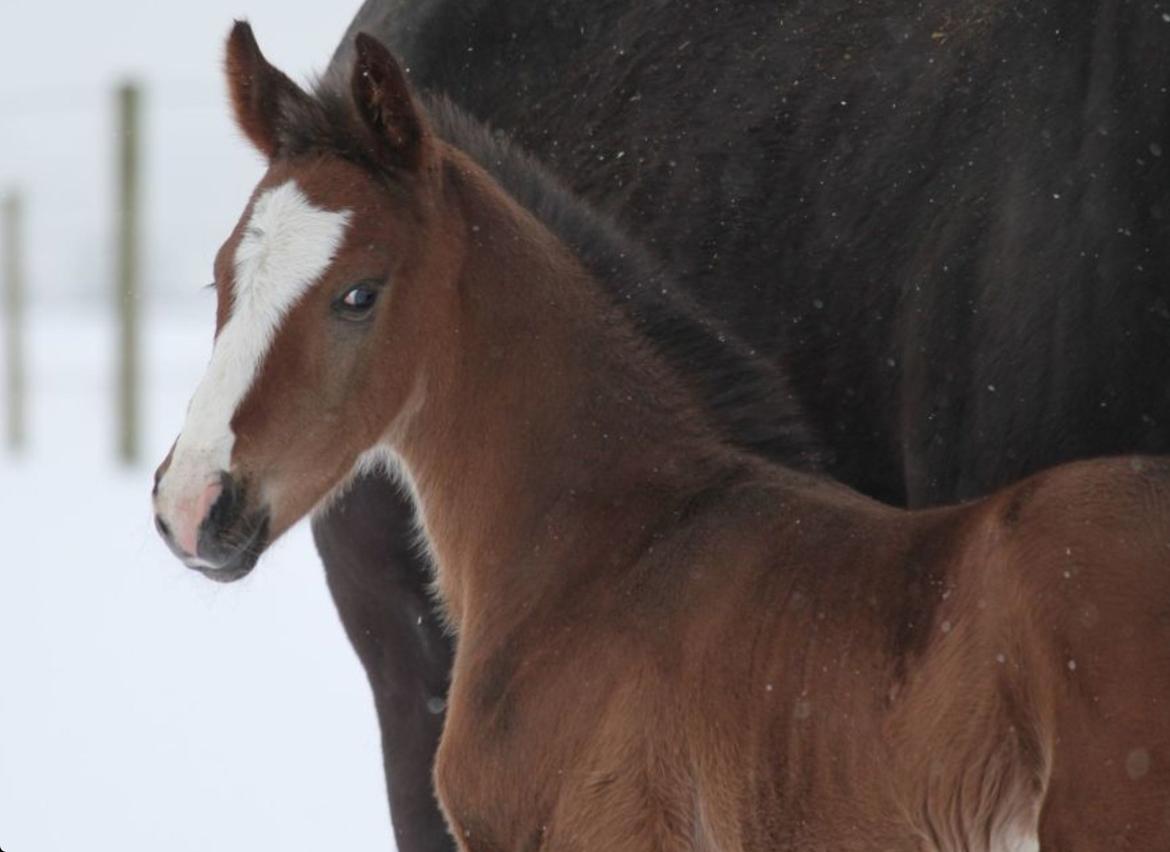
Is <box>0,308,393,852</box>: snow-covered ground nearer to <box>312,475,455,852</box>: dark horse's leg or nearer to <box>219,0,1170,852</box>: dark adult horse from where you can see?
<box>312,475,455,852</box>: dark horse's leg

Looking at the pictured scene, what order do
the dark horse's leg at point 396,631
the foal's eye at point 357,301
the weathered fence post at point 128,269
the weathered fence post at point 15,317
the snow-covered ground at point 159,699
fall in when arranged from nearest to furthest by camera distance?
the foal's eye at point 357,301 → the dark horse's leg at point 396,631 → the snow-covered ground at point 159,699 → the weathered fence post at point 128,269 → the weathered fence post at point 15,317

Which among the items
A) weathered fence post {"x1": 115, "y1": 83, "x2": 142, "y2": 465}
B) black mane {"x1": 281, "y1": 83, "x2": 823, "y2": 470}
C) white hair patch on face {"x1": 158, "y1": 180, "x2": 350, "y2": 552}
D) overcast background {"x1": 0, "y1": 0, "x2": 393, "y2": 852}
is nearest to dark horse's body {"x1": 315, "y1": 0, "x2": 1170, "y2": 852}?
black mane {"x1": 281, "y1": 83, "x2": 823, "y2": 470}

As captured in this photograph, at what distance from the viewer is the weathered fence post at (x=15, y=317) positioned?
11938 mm

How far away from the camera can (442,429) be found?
3.14 metres

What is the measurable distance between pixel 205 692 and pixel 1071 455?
13.9 feet

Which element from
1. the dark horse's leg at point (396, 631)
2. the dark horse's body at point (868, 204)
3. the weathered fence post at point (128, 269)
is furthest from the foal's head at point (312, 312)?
the weathered fence post at point (128, 269)

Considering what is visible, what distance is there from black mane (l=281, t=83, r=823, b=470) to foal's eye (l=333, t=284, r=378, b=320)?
21cm

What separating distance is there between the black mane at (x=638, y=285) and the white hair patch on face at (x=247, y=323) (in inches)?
6.8

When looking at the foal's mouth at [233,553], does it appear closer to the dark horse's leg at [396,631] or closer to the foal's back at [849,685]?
the foal's back at [849,685]

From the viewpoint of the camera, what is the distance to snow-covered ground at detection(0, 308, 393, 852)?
5070 millimetres

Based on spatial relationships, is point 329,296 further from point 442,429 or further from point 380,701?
point 380,701

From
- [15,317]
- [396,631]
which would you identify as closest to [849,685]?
[396,631]

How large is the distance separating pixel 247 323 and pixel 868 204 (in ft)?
4.11

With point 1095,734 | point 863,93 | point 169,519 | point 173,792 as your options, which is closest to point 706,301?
point 863,93
